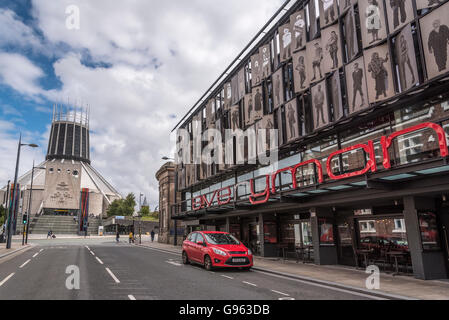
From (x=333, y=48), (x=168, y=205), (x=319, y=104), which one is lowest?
(x=168, y=205)

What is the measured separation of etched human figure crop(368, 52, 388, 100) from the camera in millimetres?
13039

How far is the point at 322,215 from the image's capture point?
626 inches

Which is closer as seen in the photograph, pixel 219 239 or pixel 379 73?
pixel 379 73

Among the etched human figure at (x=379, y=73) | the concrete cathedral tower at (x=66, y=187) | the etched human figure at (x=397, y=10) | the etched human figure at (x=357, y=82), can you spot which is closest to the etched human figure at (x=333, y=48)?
the etched human figure at (x=357, y=82)

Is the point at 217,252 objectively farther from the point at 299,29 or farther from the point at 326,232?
the point at 299,29

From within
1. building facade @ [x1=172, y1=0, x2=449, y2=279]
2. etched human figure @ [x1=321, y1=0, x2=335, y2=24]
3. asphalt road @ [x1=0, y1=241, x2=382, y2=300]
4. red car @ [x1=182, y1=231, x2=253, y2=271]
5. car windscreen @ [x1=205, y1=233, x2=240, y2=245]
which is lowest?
asphalt road @ [x1=0, y1=241, x2=382, y2=300]

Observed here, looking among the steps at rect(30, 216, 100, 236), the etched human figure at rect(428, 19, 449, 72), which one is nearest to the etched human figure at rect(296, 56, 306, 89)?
the etched human figure at rect(428, 19, 449, 72)

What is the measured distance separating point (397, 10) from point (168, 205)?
3215 cm

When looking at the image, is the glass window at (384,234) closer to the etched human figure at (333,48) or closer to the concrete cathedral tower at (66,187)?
the etched human figure at (333,48)

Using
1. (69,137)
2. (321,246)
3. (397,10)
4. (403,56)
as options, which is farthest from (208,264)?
(69,137)

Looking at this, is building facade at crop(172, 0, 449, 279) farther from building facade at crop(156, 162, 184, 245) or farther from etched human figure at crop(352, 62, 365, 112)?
building facade at crop(156, 162, 184, 245)

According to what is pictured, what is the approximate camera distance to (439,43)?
11094 mm

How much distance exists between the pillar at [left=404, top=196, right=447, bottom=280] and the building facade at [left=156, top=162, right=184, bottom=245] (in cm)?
2695
